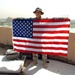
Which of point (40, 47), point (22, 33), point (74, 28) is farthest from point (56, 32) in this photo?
point (74, 28)

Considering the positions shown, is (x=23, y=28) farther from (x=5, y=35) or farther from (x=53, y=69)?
(x=5, y=35)

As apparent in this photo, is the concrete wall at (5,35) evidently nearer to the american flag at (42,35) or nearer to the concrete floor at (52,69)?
the concrete floor at (52,69)

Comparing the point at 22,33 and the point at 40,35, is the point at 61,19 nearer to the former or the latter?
the point at 40,35

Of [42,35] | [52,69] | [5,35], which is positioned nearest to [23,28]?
[42,35]

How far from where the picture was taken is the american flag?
4566 mm

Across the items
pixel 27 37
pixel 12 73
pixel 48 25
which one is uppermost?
pixel 48 25

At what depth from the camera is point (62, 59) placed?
18.9ft

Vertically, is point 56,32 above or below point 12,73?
above

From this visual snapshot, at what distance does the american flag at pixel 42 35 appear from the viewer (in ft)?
15.0

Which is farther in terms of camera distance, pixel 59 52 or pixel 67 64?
pixel 67 64

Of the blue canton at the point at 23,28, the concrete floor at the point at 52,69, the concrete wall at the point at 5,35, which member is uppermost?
the blue canton at the point at 23,28

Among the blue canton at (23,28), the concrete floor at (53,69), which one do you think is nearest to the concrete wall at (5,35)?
the concrete floor at (53,69)

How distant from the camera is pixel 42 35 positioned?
4.67m

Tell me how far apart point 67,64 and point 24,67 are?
1.26 m
